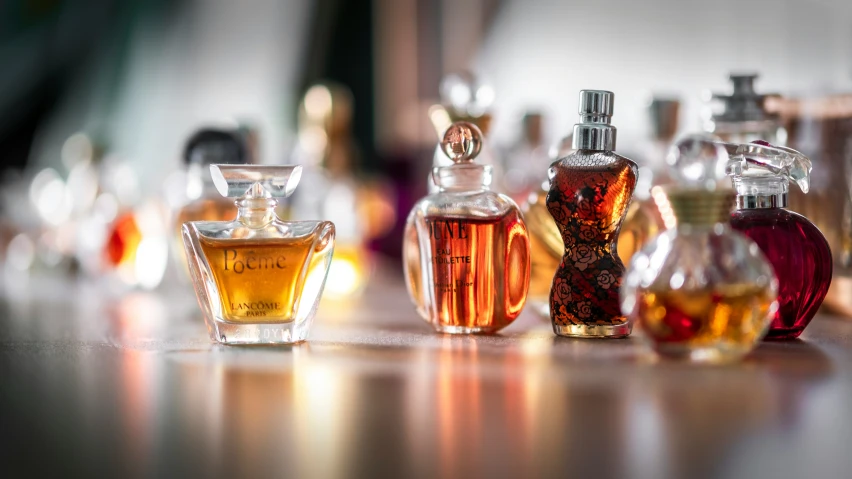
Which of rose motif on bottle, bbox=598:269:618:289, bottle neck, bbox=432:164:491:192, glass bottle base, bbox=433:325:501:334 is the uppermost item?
bottle neck, bbox=432:164:491:192

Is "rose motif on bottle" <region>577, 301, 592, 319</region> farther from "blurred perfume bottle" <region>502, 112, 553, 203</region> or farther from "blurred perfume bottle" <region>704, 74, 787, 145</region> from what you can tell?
"blurred perfume bottle" <region>502, 112, 553, 203</region>

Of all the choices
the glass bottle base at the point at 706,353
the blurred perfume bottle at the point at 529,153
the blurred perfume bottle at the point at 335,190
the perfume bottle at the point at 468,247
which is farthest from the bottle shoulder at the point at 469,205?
the blurred perfume bottle at the point at 335,190

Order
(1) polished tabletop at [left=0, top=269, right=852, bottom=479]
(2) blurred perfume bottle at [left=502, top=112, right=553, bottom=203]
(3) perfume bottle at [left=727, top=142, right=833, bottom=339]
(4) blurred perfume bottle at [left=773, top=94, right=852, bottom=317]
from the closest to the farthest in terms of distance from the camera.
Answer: (1) polished tabletop at [left=0, top=269, right=852, bottom=479] → (3) perfume bottle at [left=727, top=142, right=833, bottom=339] → (4) blurred perfume bottle at [left=773, top=94, right=852, bottom=317] → (2) blurred perfume bottle at [left=502, top=112, right=553, bottom=203]

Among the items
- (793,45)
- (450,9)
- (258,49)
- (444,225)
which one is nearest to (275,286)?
(444,225)

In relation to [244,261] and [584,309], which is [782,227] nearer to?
[584,309]

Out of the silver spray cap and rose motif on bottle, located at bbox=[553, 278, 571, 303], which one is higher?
the silver spray cap

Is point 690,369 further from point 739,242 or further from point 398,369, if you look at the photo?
point 398,369

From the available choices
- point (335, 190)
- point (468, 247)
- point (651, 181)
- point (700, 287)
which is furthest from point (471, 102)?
point (700, 287)

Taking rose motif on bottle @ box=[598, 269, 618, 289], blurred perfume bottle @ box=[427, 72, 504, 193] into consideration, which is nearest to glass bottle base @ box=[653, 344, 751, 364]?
rose motif on bottle @ box=[598, 269, 618, 289]

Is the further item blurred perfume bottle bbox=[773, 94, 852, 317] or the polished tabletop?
blurred perfume bottle bbox=[773, 94, 852, 317]
